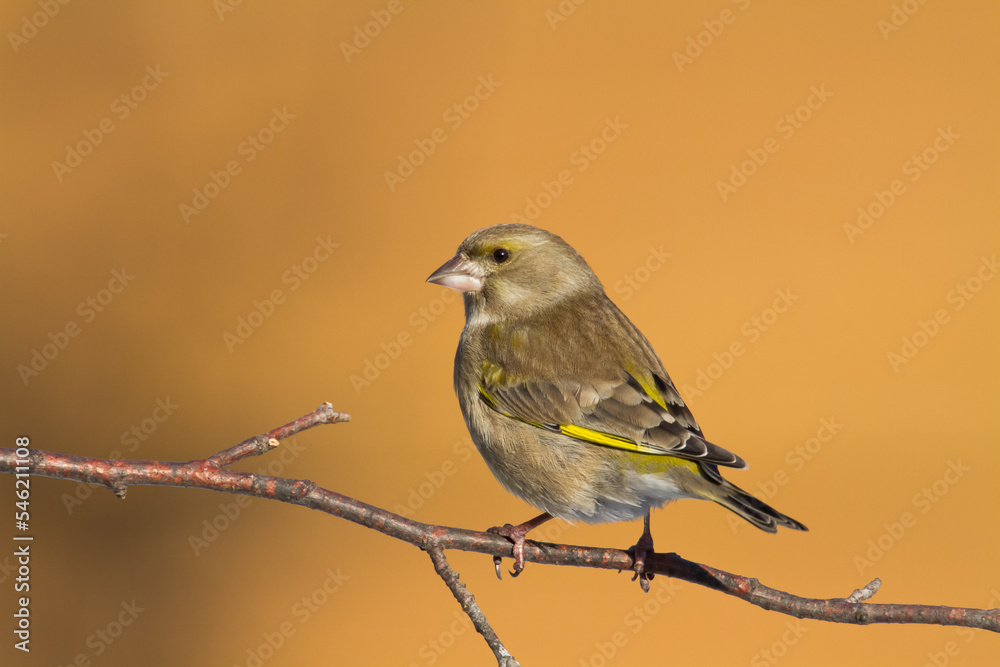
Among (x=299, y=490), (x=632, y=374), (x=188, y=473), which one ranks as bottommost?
(x=188, y=473)

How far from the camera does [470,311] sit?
3.07m

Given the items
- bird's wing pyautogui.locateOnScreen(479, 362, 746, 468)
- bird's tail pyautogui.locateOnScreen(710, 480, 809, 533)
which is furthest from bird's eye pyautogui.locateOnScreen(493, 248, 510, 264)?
bird's tail pyautogui.locateOnScreen(710, 480, 809, 533)

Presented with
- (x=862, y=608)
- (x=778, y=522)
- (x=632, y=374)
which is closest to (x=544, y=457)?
(x=632, y=374)

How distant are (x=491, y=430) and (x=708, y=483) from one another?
650mm

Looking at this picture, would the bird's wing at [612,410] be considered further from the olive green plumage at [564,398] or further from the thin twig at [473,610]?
the thin twig at [473,610]

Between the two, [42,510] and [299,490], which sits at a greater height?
[299,490]

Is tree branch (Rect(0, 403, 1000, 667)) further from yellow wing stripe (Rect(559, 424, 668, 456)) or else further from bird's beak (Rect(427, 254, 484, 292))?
bird's beak (Rect(427, 254, 484, 292))

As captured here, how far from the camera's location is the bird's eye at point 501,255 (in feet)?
9.83

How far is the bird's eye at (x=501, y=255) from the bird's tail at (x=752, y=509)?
111 cm

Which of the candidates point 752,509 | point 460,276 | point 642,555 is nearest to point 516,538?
point 642,555

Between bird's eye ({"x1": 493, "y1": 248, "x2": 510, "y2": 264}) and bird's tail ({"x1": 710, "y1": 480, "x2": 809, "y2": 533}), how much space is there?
111 cm

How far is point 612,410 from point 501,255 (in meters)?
0.76

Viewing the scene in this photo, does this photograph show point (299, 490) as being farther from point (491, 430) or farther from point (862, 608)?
point (862, 608)

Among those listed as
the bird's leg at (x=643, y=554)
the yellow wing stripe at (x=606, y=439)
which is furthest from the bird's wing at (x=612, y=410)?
the bird's leg at (x=643, y=554)
